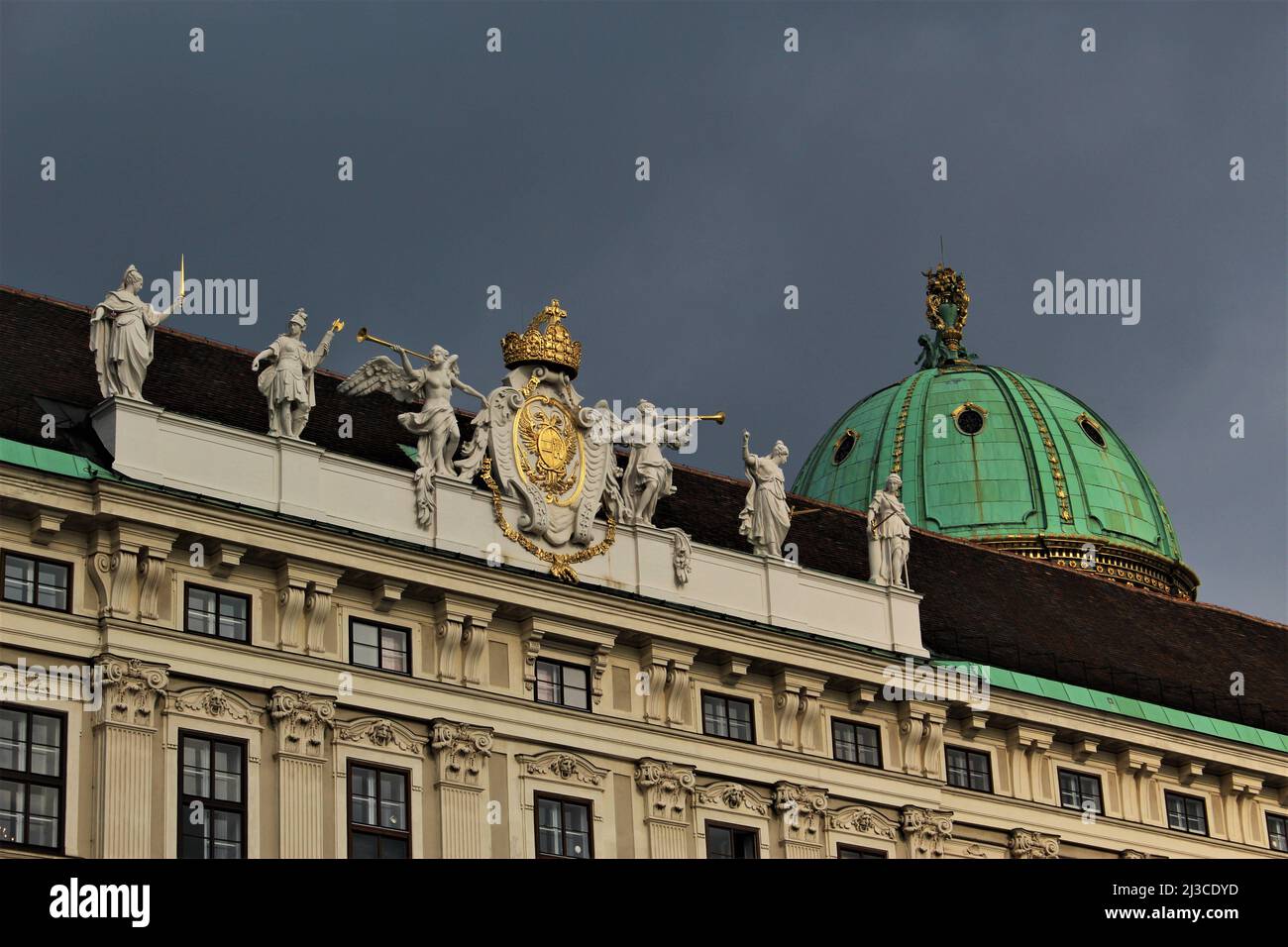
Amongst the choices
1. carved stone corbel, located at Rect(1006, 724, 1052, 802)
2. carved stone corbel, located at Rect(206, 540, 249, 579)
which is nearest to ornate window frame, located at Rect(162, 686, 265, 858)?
carved stone corbel, located at Rect(206, 540, 249, 579)

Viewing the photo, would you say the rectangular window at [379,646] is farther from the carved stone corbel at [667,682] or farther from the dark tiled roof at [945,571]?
the carved stone corbel at [667,682]

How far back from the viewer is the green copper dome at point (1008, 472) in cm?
8069

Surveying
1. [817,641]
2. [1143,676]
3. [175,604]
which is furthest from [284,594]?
[1143,676]

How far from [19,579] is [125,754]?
2936 mm

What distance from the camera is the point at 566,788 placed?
4888 cm

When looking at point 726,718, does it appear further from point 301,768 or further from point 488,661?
point 301,768

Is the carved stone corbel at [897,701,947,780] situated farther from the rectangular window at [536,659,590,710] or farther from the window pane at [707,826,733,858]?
the rectangular window at [536,659,590,710]

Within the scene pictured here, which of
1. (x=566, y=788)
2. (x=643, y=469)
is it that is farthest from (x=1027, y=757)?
(x=566, y=788)

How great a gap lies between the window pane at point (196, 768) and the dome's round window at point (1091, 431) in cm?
4313

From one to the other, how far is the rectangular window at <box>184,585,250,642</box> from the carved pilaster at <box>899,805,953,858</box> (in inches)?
497

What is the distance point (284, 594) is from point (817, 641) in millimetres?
10129

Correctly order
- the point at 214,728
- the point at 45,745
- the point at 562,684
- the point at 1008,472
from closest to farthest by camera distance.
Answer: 1. the point at 45,745
2. the point at 214,728
3. the point at 562,684
4. the point at 1008,472

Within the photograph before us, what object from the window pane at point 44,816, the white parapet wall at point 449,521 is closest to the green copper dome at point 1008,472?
the white parapet wall at point 449,521
